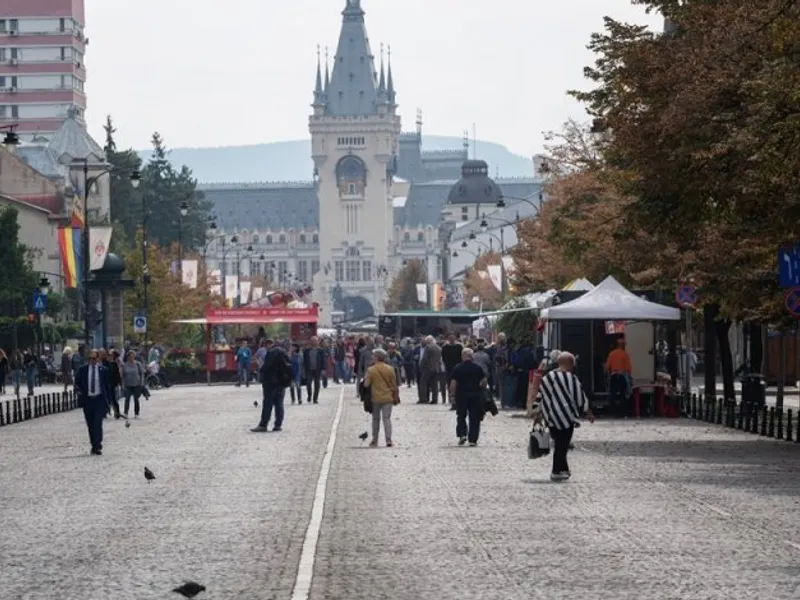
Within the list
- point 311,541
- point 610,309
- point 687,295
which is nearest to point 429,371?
point 610,309

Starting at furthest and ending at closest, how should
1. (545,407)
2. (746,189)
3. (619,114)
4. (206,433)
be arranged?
(206,433), (619,114), (746,189), (545,407)

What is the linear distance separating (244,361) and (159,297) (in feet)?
75.5

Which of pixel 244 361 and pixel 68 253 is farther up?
pixel 68 253

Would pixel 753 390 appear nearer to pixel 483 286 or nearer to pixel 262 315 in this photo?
pixel 262 315

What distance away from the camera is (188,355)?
95000 millimetres

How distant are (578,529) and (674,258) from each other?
27.1 m

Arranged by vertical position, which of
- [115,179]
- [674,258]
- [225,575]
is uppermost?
[115,179]

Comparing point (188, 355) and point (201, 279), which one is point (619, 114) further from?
point (201, 279)

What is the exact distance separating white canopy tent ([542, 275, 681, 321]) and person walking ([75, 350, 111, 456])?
13610 mm

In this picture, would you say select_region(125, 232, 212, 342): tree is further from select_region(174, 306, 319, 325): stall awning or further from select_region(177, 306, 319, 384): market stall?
select_region(177, 306, 319, 384): market stall

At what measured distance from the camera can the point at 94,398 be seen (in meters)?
34.5

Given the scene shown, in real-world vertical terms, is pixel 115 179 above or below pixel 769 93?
above

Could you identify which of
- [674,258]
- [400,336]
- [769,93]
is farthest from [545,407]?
[400,336]

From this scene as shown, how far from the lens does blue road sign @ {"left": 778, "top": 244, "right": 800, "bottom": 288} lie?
33719 millimetres
